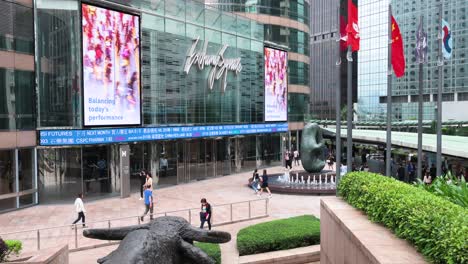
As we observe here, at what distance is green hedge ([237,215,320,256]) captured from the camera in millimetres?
14172

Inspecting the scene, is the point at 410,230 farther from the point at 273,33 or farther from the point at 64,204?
the point at 273,33

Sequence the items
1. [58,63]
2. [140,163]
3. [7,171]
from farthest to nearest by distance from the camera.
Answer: [140,163]
[58,63]
[7,171]

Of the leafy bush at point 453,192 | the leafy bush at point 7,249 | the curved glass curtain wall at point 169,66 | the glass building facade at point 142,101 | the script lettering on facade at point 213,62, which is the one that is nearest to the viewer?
the leafy bush at point 453,192

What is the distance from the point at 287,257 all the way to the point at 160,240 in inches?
319

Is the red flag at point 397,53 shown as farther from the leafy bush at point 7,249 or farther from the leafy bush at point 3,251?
the leafy bush at point 3,251

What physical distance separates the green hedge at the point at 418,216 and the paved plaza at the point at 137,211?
4898 millimetres

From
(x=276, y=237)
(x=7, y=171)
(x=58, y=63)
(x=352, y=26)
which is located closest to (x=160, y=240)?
(x=276, y=237)

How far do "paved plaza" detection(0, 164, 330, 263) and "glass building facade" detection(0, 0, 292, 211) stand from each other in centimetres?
169

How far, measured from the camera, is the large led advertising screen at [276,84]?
41.6 m

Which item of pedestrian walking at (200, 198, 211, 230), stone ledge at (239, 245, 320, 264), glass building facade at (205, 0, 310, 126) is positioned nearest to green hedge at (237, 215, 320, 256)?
stone ledge at (239, 245, 320, 264)

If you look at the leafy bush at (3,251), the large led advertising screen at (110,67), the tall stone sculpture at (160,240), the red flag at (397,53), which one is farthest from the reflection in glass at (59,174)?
the tall stone sculpture at (160,240)

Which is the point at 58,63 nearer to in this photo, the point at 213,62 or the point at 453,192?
the point at 213,62

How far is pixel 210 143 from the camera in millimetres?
35531

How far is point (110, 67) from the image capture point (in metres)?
25.5
